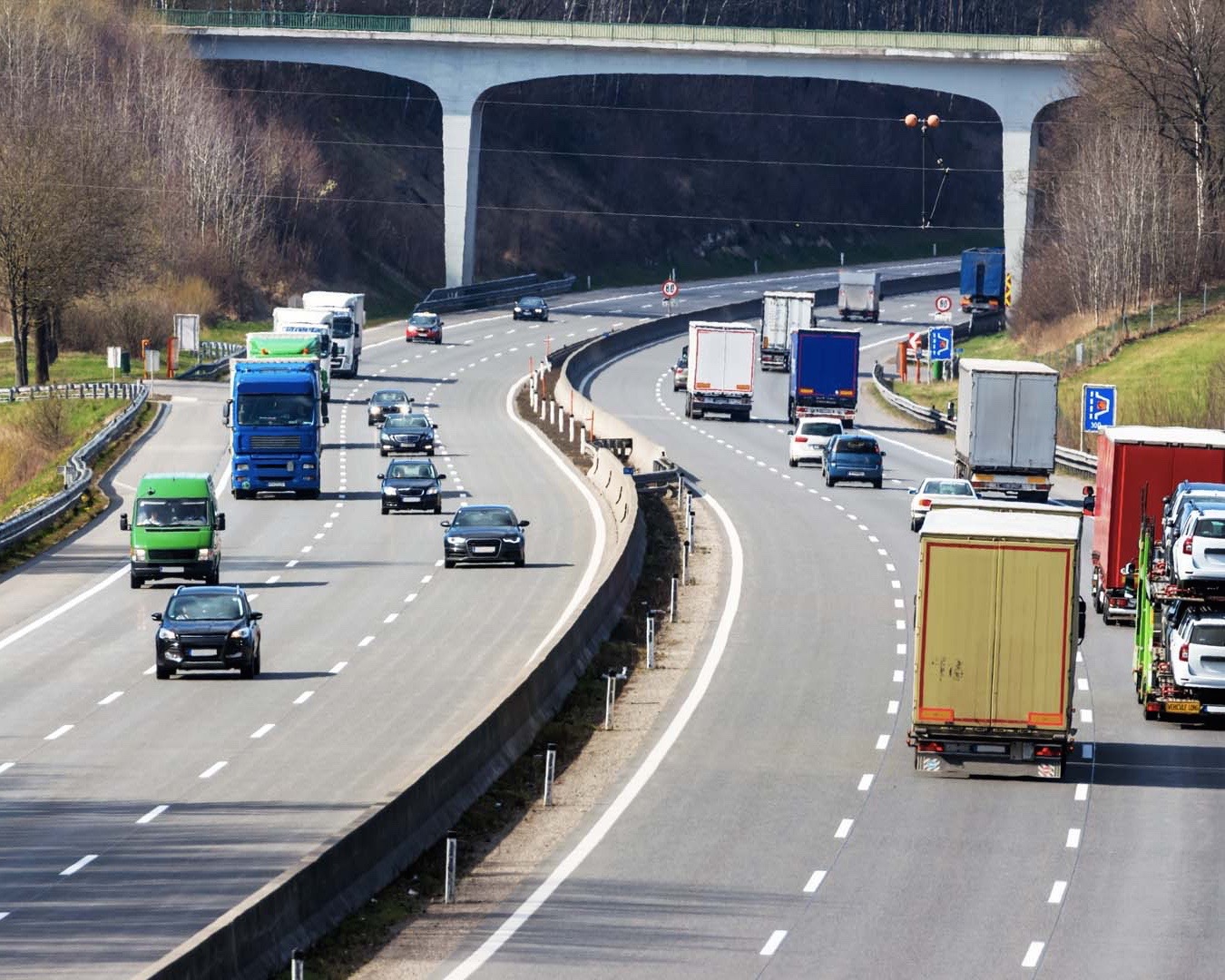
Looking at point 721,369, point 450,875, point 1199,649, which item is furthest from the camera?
point 721,369

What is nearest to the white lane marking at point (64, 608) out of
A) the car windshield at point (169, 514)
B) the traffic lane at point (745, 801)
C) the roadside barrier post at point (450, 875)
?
the car windshield at point (169, 514)

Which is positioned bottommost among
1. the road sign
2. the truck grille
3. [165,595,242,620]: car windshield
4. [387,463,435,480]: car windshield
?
[387,463,435,480]: car windshield

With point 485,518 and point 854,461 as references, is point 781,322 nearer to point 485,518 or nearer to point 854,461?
point 854,461

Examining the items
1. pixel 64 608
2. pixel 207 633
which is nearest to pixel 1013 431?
pixel 64 608

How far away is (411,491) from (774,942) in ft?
120

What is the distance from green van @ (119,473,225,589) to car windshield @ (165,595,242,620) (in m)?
9.71

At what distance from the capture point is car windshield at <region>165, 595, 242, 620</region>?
118ft

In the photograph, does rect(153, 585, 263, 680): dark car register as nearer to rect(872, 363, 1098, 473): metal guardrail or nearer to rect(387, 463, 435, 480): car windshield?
rect(387, 463, 435, 480): car windshield

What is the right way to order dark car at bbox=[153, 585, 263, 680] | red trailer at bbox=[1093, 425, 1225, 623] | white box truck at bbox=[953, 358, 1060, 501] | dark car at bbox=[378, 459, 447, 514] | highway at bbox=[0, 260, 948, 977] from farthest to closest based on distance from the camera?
dark car at bbox=[378, 459, 447, 514], white box truck at bbox=[953, 358, 1060, 501], red trailer at bbox=[1093, 425, 1225, 623], dark car at bbox=[153, 585, 263, 680], highway at bbox=[0, 260, 948, 977]

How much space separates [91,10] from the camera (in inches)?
4680

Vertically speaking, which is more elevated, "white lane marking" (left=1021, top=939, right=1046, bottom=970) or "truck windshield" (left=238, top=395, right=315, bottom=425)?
"truck windshield" (left=238, top=395, right=315, bottom=425)

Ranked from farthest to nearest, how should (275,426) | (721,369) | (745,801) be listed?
1. (721,369)
2. (275,426)
3. (745,801)

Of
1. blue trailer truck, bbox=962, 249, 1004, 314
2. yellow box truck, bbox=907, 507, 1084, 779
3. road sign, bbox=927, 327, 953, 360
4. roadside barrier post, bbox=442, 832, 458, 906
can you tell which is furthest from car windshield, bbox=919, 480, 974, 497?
blue trailer truck, bbox=962, 249, 1004, 314

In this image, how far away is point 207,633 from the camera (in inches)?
1401
